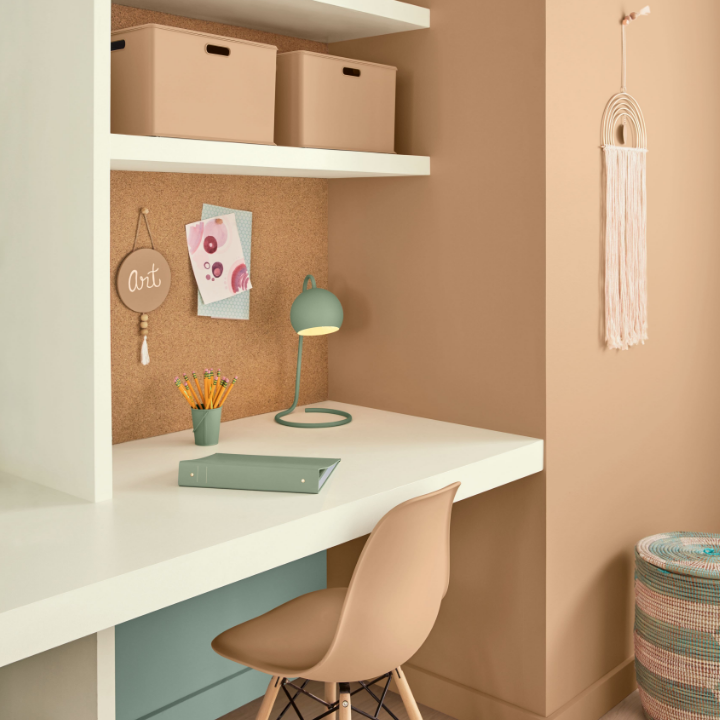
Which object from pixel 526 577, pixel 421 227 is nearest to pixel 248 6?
pixel 421 227

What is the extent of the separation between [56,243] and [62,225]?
0.04 meters

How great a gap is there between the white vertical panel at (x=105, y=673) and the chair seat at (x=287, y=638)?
271 mm

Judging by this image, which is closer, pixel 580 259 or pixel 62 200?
pixel 62 200

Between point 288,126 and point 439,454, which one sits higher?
point 288,126

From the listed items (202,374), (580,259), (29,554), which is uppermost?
(580,259)

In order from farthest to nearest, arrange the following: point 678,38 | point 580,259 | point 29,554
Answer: point 678,38
point 580,259
point 29,554

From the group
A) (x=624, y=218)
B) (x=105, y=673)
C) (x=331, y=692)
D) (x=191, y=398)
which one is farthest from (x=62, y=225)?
(x=624, y=218)

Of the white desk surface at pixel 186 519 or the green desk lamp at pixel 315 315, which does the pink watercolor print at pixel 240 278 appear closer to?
the green desk lamp at pixel 315 315

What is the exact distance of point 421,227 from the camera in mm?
2223

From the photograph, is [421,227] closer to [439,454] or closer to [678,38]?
[439,454]

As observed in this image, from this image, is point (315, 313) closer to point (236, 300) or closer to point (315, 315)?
point (315, 315)

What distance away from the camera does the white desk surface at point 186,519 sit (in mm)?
1162

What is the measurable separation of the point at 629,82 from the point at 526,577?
1.32 meters

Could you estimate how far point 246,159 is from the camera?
5.78 ft
